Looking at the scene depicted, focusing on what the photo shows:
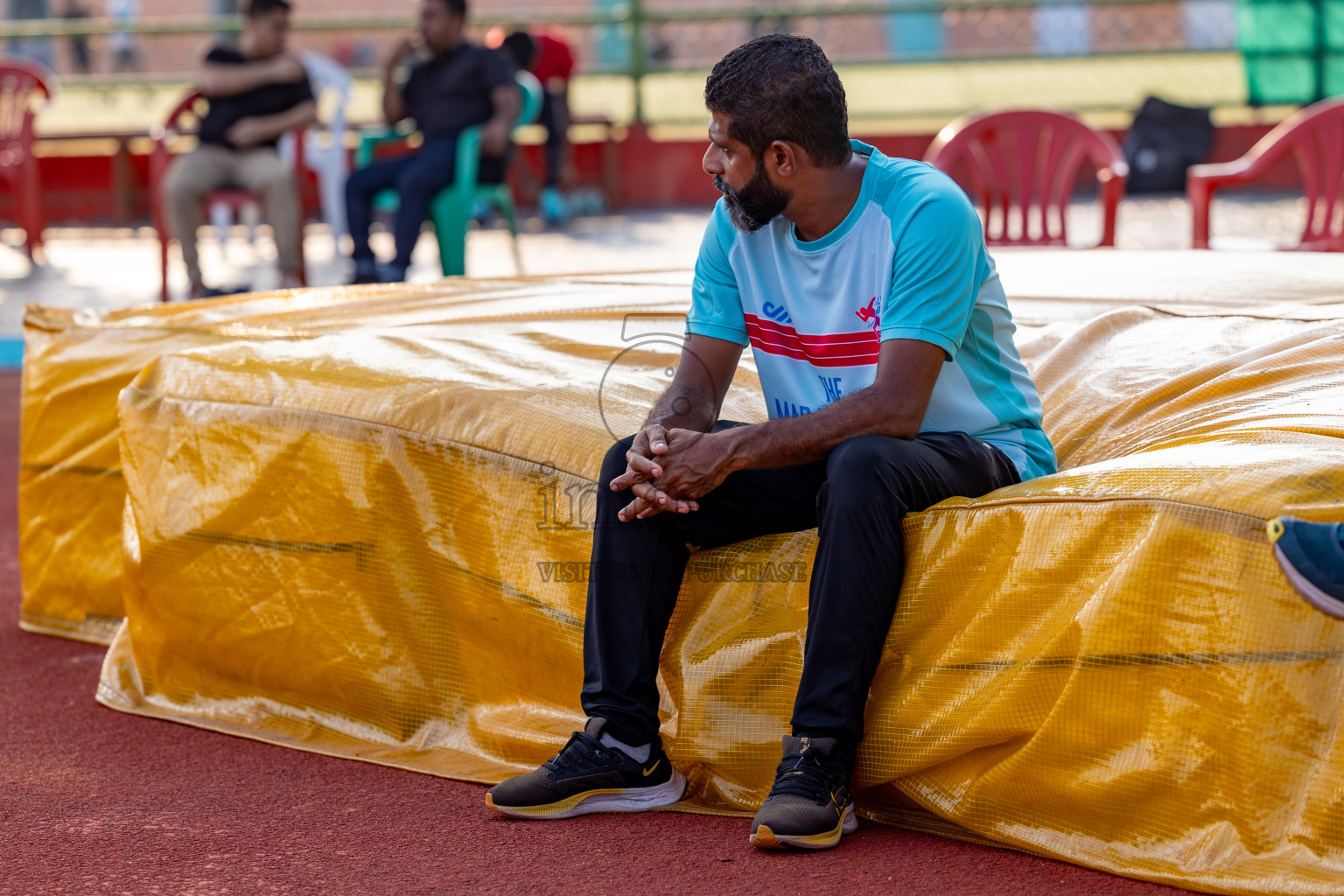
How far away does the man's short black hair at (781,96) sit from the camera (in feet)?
7.59

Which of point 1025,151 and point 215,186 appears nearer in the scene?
point 1025,151

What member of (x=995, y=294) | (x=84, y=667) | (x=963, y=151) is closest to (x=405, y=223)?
(x=963, y=151)

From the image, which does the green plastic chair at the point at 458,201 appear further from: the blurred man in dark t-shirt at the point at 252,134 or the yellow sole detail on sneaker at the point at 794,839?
the yellow sole detail on sneaker at the point at 794,839

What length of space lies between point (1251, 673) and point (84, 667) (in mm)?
2415

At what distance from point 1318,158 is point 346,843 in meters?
4.37

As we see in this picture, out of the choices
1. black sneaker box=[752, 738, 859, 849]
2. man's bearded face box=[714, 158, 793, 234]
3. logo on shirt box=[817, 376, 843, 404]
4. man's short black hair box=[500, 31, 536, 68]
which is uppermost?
man's short black hair box=[500, 31, 536, 68]

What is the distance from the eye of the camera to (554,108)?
10.1m

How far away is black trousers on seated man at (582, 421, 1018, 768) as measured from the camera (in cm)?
217

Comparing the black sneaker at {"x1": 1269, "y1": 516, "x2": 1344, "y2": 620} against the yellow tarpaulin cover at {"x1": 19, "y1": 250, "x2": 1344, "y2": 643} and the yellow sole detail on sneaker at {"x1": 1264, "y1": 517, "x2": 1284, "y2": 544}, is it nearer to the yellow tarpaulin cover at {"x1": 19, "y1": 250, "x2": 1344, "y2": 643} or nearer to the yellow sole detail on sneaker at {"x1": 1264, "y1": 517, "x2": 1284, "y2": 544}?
the yellow sole detail on sneaker at {"x1": 1264, "y1": 517, "x2": 1284, "y2": 544}

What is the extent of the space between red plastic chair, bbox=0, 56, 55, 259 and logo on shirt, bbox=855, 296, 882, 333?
7336 mm

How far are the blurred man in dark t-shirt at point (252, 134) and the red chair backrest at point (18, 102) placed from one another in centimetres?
223

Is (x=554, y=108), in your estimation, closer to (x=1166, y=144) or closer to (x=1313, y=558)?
(x=1166, y=144)

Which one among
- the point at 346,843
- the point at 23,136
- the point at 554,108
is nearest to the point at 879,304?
the point at 346,843

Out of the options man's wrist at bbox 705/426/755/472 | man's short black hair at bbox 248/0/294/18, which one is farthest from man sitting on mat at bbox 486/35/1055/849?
man's short black hair at bbox 248/0/294/18
